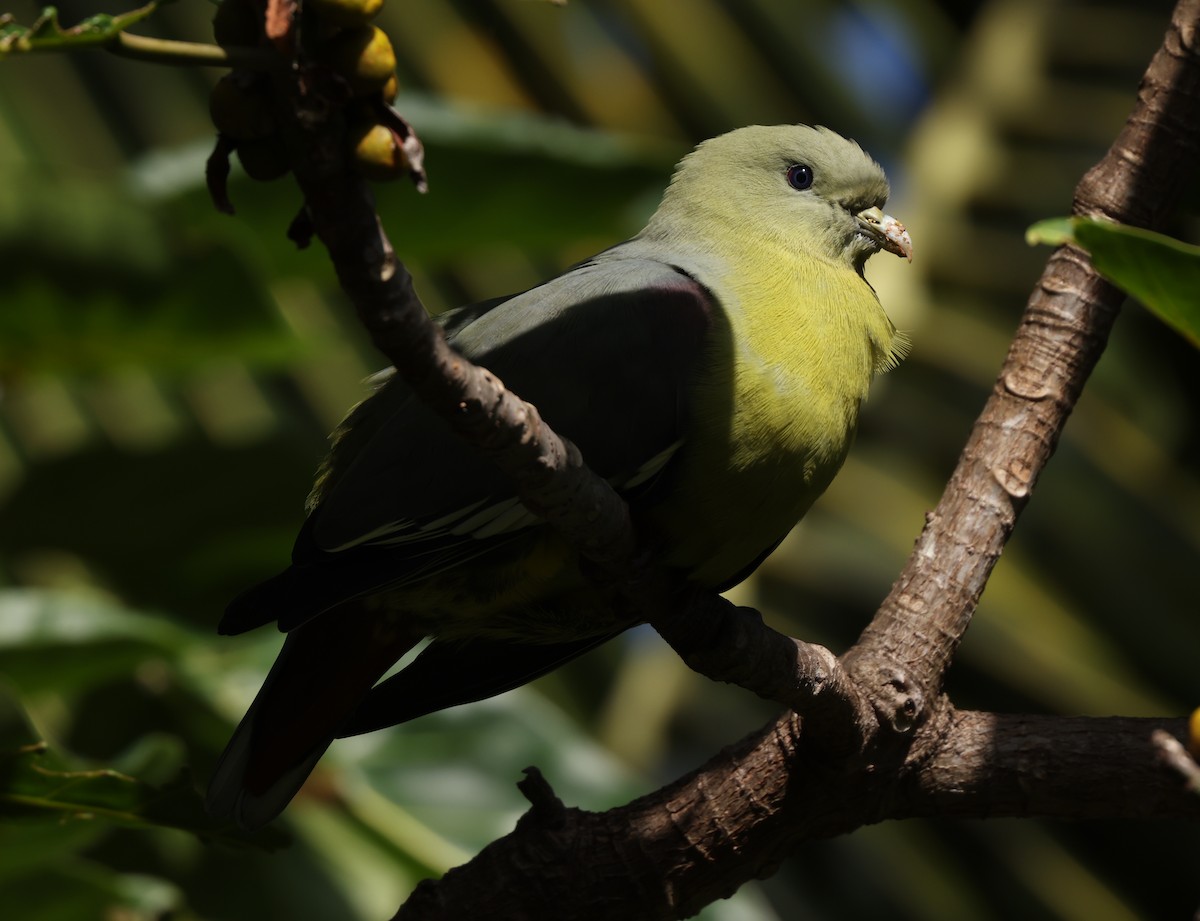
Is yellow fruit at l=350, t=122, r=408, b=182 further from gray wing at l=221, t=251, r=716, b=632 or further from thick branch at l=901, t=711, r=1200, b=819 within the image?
thick branch at l=901, t=711, r=1200, b=819

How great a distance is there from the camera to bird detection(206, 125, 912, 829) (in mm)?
2166

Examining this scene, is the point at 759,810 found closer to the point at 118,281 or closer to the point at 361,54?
the point at 361,54

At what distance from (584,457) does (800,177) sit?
96cm

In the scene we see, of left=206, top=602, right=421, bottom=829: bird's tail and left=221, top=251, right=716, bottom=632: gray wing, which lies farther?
left=206, top=602, right=421, bottom=829: bird's tail

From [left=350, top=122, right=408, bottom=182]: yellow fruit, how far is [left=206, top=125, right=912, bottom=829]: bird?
97 cm

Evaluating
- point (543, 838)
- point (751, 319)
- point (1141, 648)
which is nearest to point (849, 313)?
point (751, 319)

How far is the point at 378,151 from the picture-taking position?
1.09 metres

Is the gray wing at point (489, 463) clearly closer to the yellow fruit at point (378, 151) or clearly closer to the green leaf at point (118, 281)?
the green leaf at point (118, 281)

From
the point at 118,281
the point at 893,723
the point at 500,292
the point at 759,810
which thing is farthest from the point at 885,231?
the point at 500,292

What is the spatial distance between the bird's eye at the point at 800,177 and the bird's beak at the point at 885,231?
12 cm

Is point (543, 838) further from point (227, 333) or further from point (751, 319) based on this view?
point (227, 333)

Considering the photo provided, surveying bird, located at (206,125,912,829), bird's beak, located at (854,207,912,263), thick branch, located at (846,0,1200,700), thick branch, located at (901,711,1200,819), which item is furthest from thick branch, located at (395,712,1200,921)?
bird's beak, located at (854,207,912,263)

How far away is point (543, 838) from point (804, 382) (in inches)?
32.1

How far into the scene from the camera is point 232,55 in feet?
3.44
